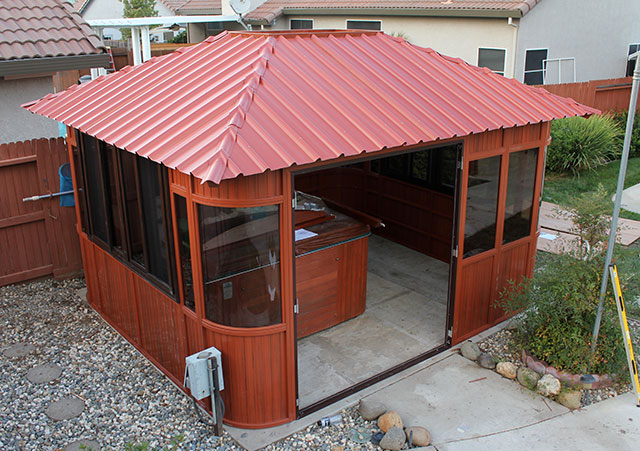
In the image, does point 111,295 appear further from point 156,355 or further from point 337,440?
point 337,440

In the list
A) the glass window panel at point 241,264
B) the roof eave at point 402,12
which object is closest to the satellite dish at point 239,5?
the glass window panel at point 241,264

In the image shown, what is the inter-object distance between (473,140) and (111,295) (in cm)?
439

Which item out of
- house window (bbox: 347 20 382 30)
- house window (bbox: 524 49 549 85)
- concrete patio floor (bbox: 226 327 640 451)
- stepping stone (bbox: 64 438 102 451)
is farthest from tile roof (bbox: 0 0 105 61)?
house window (bbox: 347 20 382 30)

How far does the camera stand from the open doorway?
6.49 metres

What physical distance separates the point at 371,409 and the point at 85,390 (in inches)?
111

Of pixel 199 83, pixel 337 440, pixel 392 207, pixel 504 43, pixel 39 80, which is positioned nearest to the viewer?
pixel 337 440

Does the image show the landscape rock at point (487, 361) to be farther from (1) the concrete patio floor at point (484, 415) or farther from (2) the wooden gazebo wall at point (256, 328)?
(2) the wooden gazebo wall at point (256, 328)

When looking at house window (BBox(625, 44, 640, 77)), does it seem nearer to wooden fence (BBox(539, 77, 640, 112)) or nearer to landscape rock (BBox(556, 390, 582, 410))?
wooden fence (BBox(539, 77, 640, 112))

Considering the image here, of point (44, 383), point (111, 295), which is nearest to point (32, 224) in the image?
point (111, 295)

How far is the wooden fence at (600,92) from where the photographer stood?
49.7 feet

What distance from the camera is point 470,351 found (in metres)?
6.58

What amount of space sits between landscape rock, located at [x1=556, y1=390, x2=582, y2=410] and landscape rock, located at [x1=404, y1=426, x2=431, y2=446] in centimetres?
142

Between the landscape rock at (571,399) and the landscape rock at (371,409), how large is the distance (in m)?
1.68

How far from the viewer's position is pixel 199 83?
19.3ft
